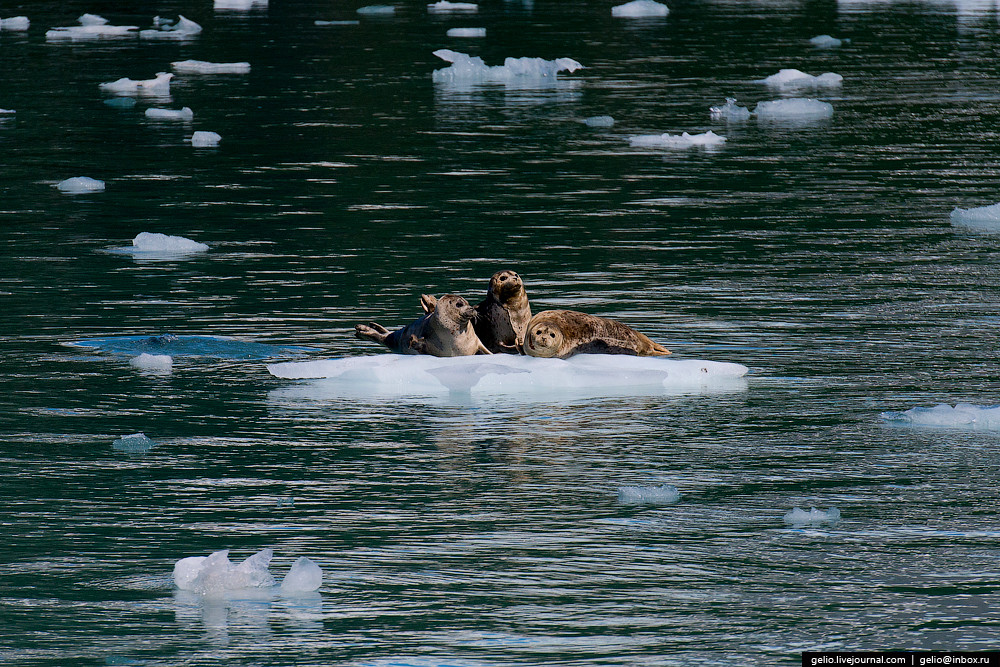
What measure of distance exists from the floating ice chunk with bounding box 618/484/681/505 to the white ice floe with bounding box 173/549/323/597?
4.06 ft

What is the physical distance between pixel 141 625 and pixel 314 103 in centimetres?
1458

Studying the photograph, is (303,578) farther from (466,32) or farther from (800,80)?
(466,32)

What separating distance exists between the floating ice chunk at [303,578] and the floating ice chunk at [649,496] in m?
1.24

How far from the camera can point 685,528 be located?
5.53m

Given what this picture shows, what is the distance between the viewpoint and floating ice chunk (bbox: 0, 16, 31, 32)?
→ 95.4 feet

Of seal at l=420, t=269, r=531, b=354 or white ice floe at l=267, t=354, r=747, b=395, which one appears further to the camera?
seal at l=420, t=269, r=531, b=354

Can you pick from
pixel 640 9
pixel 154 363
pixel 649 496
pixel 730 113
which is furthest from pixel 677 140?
pixel 640 9

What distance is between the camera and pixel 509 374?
7590 millimetres

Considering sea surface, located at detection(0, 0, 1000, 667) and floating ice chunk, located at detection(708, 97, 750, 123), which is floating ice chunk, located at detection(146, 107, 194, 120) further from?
floating ice chunk, located at detection(708, 97, 750, 123)

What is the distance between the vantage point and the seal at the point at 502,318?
8.02 meters

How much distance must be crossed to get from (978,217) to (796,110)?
6.24 meters

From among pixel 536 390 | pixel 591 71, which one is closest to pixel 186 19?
pixel 591 71

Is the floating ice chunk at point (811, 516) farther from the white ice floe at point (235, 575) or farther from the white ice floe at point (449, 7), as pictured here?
the white ice floe at point (449, 7)

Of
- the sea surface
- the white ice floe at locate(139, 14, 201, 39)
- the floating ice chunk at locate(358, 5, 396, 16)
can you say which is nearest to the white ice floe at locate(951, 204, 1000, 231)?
the sea surface
